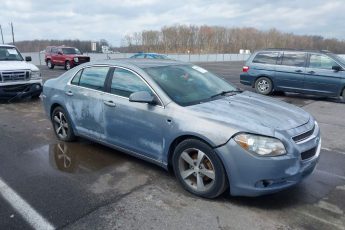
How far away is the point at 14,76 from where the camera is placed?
9898mm

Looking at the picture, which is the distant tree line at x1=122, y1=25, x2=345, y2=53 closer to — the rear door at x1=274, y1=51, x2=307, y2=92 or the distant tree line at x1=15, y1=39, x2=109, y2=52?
the distant tree line at x1=15, y1=39, x2=109, y2=52

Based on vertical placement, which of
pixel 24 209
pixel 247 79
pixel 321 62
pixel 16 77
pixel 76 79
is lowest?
pixel 24 209

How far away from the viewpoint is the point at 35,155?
5348 mm

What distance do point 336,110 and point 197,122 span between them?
7.30 meters

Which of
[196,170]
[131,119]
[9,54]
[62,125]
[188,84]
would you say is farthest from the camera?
[9,54]

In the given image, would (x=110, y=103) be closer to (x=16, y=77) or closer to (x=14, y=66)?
(x=16, y=77)

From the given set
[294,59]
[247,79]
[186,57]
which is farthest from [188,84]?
[186,57]

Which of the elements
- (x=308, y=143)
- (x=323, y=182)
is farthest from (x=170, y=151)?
(x=323, y=182)

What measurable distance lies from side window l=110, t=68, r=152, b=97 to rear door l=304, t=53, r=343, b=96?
26.9 ft

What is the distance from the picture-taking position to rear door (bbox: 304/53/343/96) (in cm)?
1064

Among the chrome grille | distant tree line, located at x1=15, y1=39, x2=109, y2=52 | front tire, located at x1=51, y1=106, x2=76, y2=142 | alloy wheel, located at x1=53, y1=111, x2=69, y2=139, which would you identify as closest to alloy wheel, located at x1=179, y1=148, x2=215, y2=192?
front tire, located at x1=51, y1=106, x2=76, y2=142

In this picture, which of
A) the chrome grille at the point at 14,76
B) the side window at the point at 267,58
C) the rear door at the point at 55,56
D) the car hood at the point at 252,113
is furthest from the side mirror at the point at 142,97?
the rear door at the point at 55,56

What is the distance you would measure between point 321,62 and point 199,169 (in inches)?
349

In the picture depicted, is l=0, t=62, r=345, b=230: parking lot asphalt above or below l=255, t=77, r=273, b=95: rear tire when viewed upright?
below
